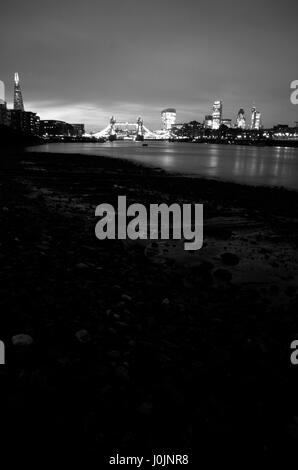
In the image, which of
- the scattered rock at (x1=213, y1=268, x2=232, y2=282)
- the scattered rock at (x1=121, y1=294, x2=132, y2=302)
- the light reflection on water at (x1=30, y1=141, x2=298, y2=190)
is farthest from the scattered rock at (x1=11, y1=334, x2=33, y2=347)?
the light reflection on water at (x1=30, y1=141, x2=298, y2=190)

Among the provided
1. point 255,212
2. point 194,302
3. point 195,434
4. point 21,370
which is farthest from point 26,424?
point 255,212

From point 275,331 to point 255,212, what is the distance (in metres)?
10.1

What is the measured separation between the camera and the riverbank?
309 centimetres

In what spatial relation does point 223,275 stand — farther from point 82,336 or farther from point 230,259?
point 82,336

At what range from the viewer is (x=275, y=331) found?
5.18m

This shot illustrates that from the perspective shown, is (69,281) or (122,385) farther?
(69,281)

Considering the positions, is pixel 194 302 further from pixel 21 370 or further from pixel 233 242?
pixel 233 242

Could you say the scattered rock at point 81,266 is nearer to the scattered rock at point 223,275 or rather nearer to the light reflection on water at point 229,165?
the scattered rock at point 223,275

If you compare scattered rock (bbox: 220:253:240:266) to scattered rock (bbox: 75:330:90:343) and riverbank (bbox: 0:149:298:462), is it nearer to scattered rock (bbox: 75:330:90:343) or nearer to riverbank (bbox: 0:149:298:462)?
riverbank (bbox: 0:149:298:462)

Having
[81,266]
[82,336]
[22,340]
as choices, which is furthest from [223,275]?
[22,340]

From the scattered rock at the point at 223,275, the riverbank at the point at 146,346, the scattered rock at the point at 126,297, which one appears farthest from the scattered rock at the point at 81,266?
the scattered rock at the point at 223,275

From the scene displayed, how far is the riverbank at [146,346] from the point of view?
3.09 metres

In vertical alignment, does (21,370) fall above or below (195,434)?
above

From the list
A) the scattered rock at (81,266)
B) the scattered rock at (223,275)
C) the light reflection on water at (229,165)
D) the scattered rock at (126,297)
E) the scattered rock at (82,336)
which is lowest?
the scattered rock at (223,275)
